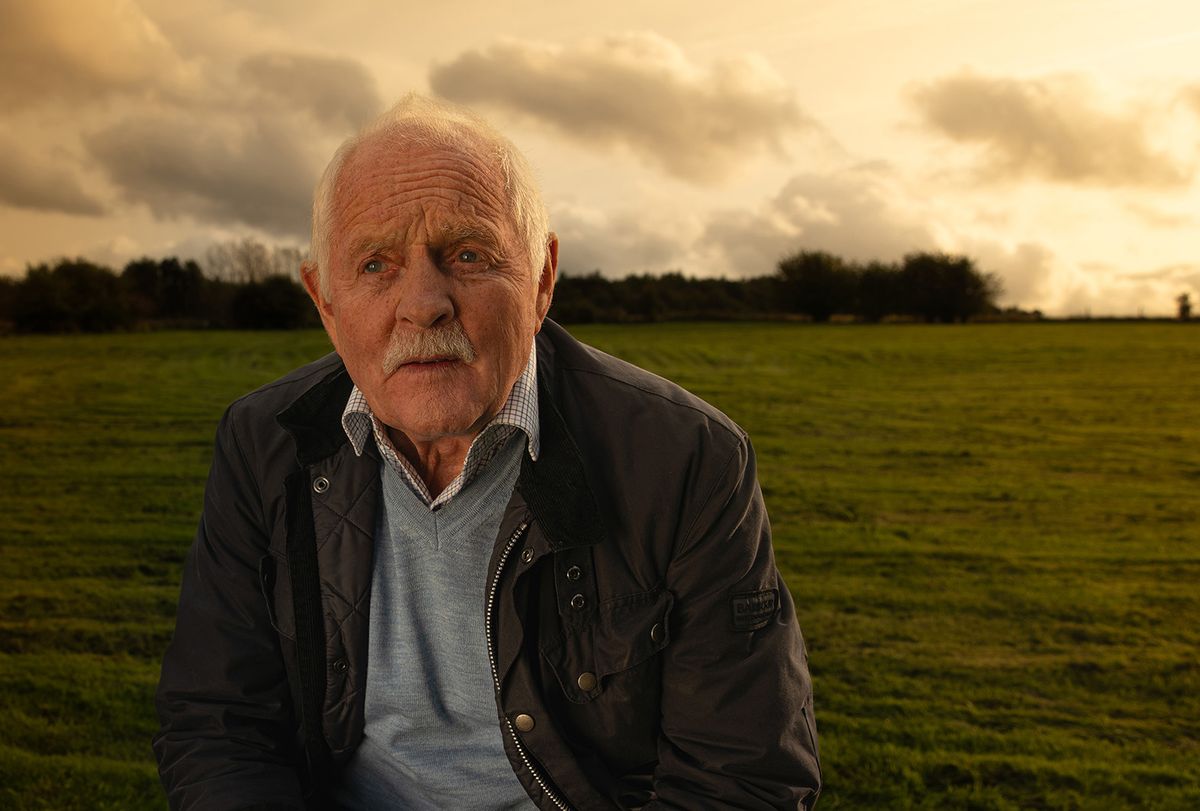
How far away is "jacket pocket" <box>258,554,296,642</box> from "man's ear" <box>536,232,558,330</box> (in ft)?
2.89

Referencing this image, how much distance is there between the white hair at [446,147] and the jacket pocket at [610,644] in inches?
31.6

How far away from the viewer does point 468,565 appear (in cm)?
233

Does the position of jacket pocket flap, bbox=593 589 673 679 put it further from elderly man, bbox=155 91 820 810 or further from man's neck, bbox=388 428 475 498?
man's neck, bbox=388 428 475 498

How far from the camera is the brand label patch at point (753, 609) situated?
2.21 m

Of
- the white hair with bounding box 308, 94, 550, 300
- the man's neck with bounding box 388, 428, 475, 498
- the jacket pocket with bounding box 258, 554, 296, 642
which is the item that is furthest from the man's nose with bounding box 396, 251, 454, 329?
the jacket pocket with bounding box 258, 554, 296, 642

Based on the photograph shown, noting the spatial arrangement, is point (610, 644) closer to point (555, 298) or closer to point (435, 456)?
point (435, 456)

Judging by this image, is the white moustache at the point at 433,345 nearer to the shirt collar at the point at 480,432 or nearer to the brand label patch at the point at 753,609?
the shirt collar at the point at 480,432

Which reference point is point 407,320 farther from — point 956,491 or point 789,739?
point 956,491

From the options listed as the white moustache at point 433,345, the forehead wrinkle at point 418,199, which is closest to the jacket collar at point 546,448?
the white moustache at point 433,345

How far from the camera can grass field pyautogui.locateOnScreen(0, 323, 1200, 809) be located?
15.8 ft

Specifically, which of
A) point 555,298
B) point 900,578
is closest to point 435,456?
point 900,578

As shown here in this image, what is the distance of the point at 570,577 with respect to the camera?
224cm

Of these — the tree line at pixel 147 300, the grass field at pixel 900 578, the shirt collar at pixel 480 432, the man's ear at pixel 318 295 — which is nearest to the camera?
the shirt collar at pixel 480 432

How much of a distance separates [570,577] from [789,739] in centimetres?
60
